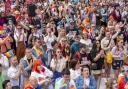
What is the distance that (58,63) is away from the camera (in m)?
11.5

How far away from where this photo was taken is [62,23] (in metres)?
17.8

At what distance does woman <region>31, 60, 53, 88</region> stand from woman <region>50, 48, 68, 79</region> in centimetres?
53

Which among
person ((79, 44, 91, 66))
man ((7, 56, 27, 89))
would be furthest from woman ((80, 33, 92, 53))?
man ((7, 56, 27, 89))

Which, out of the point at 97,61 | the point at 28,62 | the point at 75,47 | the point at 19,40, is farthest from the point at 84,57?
the point at 19,40

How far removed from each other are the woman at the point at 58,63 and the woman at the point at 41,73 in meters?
0.53

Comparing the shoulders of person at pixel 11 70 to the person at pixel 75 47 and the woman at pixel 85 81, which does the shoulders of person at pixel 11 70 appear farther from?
the person at pixel 75 47

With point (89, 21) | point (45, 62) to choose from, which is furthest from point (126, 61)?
point (89, 21)

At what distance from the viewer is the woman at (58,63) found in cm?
1138

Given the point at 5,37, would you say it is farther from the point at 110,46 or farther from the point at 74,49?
the point at 110,46

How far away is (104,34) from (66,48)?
2.44m

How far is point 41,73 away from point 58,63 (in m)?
0.96

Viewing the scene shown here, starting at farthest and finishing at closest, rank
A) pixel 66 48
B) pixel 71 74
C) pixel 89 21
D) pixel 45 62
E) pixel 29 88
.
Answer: pixel 89 21
pixel 66 48
pixel 45 62
pixel 71 74
pixel 29 88

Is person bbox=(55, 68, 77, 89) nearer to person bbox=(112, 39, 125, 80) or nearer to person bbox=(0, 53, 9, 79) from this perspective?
person bbox=(0, 53, 9, 79)

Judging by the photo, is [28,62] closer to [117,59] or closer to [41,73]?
[41,73]
